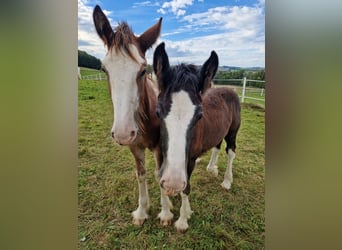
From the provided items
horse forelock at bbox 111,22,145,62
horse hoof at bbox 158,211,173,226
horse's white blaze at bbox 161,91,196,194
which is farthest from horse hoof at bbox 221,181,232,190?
horse forelock at bbox 111,22,145,62

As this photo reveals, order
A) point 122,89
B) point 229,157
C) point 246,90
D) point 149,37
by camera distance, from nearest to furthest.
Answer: point 122,89 < point 149,37 < point 246,90 < point 229,157

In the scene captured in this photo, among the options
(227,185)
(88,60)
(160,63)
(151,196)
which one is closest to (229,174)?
(227,185)

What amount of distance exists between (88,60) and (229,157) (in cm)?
85

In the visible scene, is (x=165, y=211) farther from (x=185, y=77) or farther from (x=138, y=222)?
(x=185, y=77)

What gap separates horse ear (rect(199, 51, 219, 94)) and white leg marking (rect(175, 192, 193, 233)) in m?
0.54

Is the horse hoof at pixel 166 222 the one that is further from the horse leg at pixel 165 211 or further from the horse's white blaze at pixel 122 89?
the horse's white blaze at pixel 122 89

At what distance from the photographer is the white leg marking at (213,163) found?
3.85 feet

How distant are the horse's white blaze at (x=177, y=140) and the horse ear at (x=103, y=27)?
351 millimetres

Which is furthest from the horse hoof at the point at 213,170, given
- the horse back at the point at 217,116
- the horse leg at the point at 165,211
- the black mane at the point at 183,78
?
the black mane at the point at 183,78

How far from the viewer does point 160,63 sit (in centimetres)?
88

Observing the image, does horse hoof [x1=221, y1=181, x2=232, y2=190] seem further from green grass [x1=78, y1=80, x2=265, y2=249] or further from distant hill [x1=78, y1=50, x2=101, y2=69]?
distant hill [x1=78, y1=50, x2=101, y2=69]
